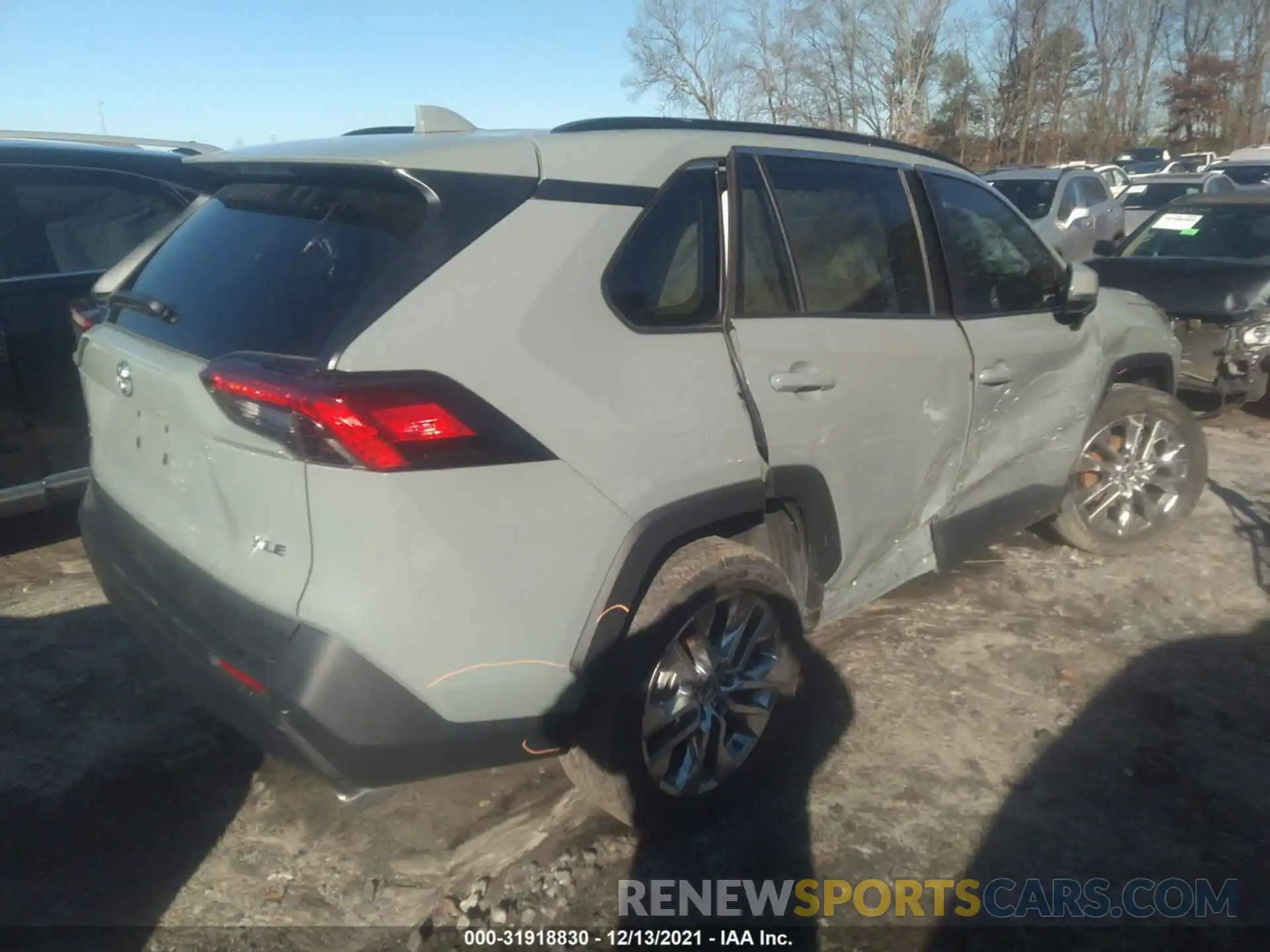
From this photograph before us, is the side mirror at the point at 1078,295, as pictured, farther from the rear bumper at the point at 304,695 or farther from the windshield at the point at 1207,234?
the windshield at the point at 1207,234

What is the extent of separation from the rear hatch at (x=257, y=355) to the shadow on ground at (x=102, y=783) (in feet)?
2.91

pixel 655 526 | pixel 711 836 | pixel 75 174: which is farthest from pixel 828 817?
pixel 75 174

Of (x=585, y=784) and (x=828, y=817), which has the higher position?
(x=585, y=784)

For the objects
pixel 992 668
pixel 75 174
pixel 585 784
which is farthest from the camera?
pixel 75 174

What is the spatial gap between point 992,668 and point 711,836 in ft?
5.09

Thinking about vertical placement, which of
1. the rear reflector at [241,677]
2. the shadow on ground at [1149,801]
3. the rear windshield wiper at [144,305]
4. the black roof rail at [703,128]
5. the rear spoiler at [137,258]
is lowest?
the shadow on ground at [1149,801]

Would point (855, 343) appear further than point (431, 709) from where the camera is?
Yes

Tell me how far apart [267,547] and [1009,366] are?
110 inches

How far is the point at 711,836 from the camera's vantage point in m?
3.04

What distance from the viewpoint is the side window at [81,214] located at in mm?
4770

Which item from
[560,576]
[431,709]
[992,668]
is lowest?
[992,668]

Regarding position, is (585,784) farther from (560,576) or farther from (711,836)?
(560,576)

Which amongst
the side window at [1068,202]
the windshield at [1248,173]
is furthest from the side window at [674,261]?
the windshield at [1248,173]

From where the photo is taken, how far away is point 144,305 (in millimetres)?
2832
